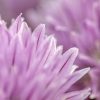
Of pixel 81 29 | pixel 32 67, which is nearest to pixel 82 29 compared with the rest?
pixel 81 29

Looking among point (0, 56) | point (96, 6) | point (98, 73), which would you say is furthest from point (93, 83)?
point (0, 56)

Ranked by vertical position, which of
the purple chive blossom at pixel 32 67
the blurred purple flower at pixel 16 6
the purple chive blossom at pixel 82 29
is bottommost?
the purple chive blossom at pixel 32 67

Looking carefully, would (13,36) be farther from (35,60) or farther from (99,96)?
(99,96)

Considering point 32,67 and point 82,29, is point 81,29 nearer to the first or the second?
point 82,29

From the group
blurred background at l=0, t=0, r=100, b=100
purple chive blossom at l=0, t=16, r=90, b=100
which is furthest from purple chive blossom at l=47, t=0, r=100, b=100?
purple chive blossom at l=0, t=16, r=90, b=100

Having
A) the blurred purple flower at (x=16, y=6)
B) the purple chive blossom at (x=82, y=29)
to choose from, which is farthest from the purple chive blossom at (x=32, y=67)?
A: the blurred purple flower at (x=16, y=6)

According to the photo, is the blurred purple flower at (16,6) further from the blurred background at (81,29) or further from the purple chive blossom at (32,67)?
the purple chive blossom at (32,67)
